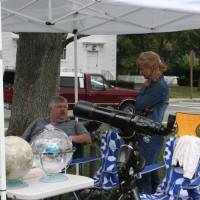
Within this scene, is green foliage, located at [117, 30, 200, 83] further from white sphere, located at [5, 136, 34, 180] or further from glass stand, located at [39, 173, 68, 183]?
white sphere, located at [5, 136, 34, 180]

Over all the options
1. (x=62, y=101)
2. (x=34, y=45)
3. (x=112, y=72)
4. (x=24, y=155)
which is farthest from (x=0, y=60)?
(x=112, y=72)

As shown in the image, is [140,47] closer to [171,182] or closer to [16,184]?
[171,182]

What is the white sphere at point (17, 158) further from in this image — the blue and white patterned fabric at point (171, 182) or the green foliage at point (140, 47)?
the green foliage at point (140, 47)

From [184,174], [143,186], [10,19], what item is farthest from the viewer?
[10,19]

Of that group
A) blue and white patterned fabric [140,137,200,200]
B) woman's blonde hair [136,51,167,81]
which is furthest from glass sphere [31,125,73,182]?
woman's blonde hair [136,51,167,81]

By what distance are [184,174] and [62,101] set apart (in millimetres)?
1645

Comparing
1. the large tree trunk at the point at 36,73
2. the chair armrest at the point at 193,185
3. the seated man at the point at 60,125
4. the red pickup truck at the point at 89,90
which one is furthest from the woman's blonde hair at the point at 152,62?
the red pickup truck at the point at 89,90

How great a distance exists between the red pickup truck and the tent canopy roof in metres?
9.53

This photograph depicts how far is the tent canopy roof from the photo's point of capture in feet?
18.9

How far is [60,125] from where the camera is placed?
5.71 metres

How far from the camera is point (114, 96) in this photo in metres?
17.4

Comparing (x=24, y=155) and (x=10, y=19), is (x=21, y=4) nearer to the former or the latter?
(x=10, y=19)

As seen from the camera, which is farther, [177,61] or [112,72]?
[177,61]

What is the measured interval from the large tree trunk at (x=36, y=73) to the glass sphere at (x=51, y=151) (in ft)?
17.0
